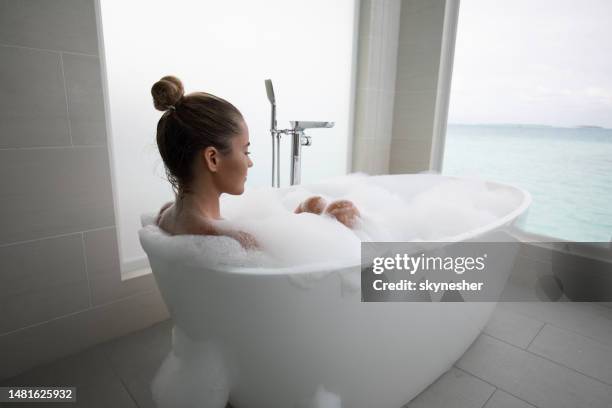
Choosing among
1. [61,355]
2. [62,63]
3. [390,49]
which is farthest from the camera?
[390,49]

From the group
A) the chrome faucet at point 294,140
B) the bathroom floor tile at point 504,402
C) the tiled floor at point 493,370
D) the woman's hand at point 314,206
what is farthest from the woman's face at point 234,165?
the bathroom floor tile at point 504,402

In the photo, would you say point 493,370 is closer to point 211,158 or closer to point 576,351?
point 576,351

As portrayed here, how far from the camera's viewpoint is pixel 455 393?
125 cm

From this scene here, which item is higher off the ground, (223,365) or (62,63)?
(62,63)

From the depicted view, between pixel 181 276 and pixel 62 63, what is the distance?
0.92 meters

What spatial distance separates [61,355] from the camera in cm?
140

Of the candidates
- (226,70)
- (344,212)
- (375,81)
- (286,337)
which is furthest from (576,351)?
(226,70)

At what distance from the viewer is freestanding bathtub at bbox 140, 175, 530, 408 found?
0.81m

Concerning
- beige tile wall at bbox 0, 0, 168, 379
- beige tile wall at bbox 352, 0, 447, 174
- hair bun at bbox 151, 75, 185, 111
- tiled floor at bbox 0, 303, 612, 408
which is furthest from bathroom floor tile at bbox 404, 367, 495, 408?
beige tile wall at bbox 352, 0, 447, 174

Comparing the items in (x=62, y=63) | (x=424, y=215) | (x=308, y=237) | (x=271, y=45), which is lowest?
(x=424, y=215)

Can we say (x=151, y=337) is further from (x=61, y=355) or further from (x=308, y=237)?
(x=308, y=237)

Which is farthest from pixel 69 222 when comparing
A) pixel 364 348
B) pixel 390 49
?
pixel 390 49

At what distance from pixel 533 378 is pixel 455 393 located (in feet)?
1.09

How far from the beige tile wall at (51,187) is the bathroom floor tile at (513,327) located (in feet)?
5.47
